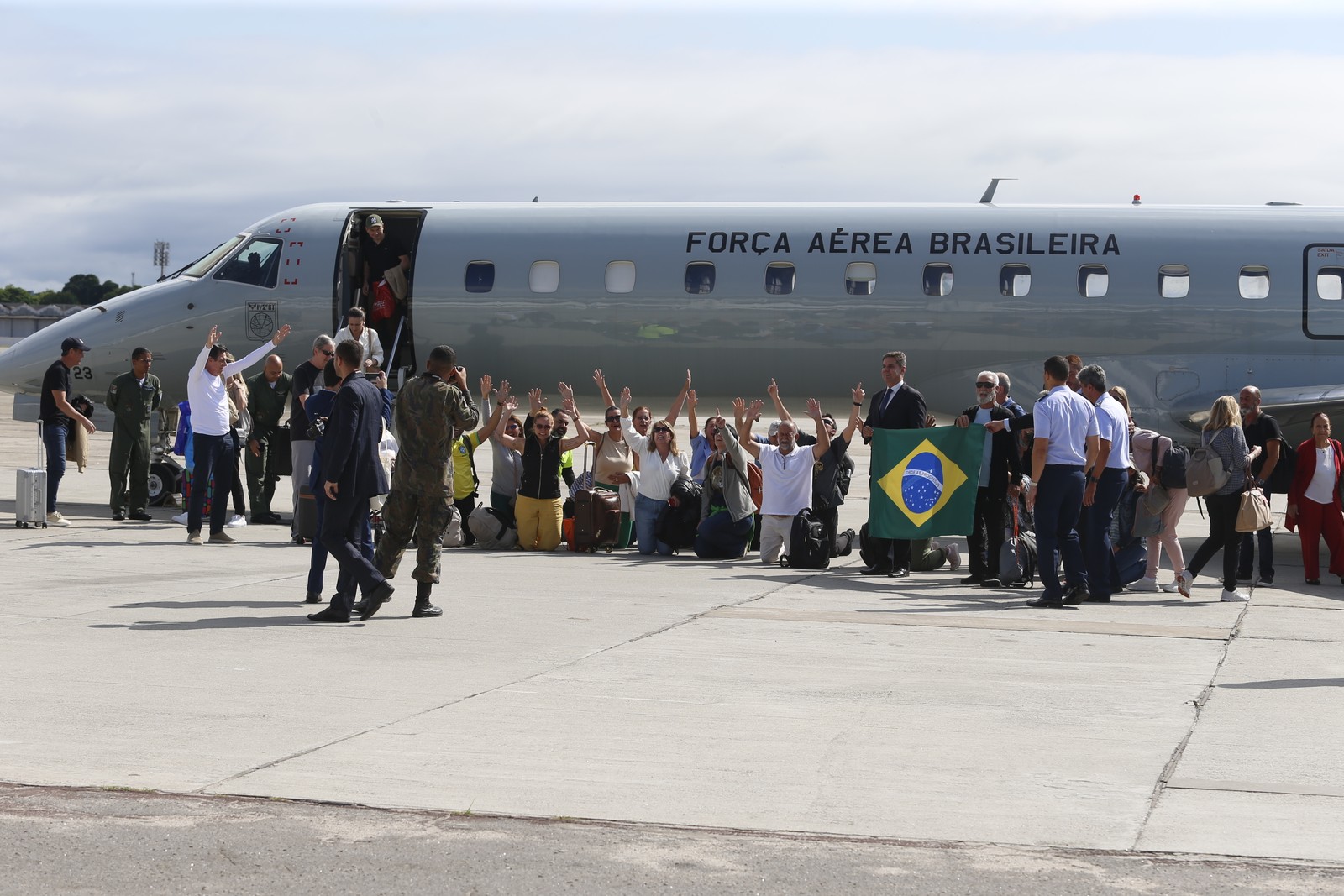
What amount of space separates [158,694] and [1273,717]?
5492 mm

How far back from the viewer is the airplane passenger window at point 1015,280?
17203 millimetres

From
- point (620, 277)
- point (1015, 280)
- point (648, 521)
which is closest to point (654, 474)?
point (648, 521)

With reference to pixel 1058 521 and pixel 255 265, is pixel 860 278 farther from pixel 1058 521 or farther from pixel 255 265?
pixel 255 265

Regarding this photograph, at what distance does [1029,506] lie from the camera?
40.3 ft

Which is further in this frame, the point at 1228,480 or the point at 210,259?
the point at 210,259

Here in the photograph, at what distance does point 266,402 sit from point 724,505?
5.48m

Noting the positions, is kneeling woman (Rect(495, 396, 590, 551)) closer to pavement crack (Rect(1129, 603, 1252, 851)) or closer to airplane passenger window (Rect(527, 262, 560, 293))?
airplane passenger window (Rect(527, 262, 560, 293))

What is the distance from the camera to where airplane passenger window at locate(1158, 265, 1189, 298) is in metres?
17.0

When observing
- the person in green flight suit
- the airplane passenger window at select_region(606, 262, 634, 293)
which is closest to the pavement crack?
the airplane passenger window at select_region(606, 262, 634, 293)

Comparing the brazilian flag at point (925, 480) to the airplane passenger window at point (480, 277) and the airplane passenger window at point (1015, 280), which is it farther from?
the airplane passenger window at point (480, 277)

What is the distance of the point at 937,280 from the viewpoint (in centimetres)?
1730

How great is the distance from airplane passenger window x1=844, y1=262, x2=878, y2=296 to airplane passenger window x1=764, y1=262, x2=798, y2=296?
23.9 inches

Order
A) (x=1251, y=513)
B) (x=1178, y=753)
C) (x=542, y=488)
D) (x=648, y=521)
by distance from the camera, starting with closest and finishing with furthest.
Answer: (x=1178, y=753) → (x=1251, y=513) → (x=648, y=521) → (x=542, y=488)

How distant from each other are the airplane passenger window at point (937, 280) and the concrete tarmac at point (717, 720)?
590 centimetres
